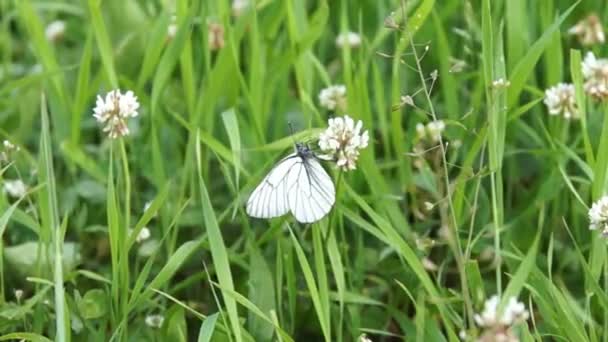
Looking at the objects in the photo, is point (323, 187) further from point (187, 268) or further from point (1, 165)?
point (1, 165)

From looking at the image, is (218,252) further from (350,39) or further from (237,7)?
(237,7)

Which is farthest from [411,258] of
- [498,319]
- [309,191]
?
[498,319]

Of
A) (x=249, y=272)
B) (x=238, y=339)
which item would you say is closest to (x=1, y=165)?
(x=249, y=272)

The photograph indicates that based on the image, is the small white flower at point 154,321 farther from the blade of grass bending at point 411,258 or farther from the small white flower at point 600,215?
the small white flower at point 600,215

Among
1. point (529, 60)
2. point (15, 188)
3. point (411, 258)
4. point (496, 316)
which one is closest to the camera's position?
point (496, 316)

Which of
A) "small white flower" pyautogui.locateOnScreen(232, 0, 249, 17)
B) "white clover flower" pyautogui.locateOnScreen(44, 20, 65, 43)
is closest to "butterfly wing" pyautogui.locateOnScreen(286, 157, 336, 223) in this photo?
"small white flower" pyautogui.locateOnScreen(232, 0, 249, 17)

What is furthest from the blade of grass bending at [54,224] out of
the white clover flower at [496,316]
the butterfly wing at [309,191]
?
the white clover flower at [496,316]
